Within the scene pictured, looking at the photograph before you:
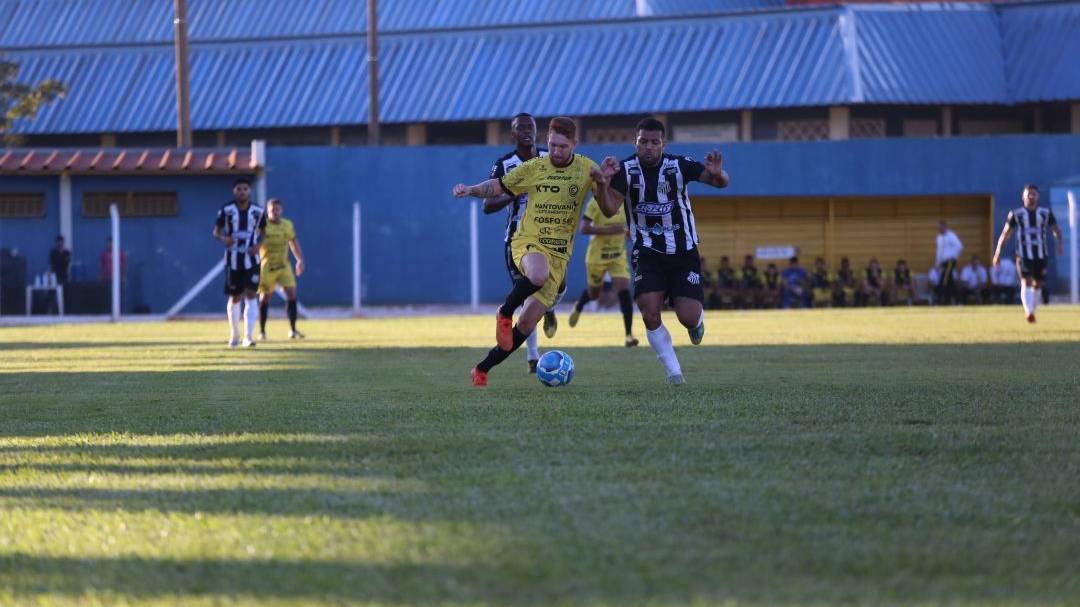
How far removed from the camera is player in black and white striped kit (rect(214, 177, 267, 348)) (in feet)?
68.8

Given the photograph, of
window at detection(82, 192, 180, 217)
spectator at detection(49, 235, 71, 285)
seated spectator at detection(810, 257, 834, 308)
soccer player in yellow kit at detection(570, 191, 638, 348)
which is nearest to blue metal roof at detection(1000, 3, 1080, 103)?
seated spectator at detection(810, 257, 834, 308)

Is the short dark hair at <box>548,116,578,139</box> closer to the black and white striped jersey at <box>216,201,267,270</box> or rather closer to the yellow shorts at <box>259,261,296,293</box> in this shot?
the black and white striped jersey at <box>216,201,267,270</box>

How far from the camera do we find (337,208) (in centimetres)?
4038

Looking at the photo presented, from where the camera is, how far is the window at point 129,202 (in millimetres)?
39406

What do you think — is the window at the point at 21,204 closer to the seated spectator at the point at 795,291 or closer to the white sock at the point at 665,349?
the seated spectator at the point at 795,291

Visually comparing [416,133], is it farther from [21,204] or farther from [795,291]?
[795,291]

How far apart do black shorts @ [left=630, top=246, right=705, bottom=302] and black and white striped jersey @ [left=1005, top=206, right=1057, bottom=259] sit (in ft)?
44.3

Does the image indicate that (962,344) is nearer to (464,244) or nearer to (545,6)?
(464,244)

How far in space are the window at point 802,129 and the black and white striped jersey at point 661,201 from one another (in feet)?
116

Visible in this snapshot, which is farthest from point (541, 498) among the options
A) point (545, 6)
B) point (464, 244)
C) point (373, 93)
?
point (545, 6)

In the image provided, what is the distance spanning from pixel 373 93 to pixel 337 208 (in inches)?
159

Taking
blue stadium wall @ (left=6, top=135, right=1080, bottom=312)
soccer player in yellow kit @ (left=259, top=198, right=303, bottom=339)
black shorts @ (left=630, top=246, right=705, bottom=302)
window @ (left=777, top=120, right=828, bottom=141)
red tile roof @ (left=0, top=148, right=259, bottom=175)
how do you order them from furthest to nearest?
window @ (left=777, top=120, right=828, bottom=141)
blue stadium wall @ (left=6, top=135, right=1080, bottom=312)
red tile roof @ (left=0, top=148, right=259, bottom=175)
soccer player in yellow kit @ (left=259, top=198, right=303, bottom=339)
black shorts @ (left=630, top=246, right=705, bottom=302)

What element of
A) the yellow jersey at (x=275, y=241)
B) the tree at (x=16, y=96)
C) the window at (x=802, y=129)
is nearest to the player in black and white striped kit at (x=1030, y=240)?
the yellow jersey at (x=275, y=241)

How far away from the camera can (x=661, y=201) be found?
12.5 meters
